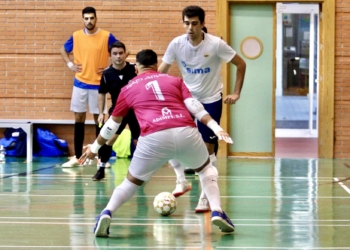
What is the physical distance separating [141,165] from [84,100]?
6644 mm

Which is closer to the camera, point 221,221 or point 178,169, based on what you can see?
point 221,221

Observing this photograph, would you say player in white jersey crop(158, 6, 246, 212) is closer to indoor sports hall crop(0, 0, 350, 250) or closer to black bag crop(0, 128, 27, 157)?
indoor sports hall crop(0, 0, 350, 250)

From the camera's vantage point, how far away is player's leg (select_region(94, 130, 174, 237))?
6.30 m

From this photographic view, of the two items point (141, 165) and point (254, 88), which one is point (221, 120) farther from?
point (141, 165)

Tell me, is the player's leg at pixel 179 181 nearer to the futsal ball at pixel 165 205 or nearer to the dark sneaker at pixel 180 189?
the dark sneaker at pixel 180 189

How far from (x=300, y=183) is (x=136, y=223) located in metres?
3.80

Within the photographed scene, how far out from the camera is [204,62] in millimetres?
8164

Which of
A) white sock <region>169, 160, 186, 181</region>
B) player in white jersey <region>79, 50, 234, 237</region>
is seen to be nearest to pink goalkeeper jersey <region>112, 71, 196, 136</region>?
player in white jersey <region>79, 50, 234, 237</region>

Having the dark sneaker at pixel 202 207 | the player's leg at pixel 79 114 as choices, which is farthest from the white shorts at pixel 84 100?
the dark sneaker at pixel 202 207

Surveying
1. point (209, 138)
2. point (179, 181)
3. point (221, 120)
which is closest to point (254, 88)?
point (221, 120)

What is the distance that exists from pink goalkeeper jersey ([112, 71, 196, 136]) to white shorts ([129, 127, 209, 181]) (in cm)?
6

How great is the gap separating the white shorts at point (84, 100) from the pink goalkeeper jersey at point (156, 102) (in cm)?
630

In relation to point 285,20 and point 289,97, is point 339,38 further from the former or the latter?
point 289,97

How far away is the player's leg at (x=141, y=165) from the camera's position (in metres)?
6.30
